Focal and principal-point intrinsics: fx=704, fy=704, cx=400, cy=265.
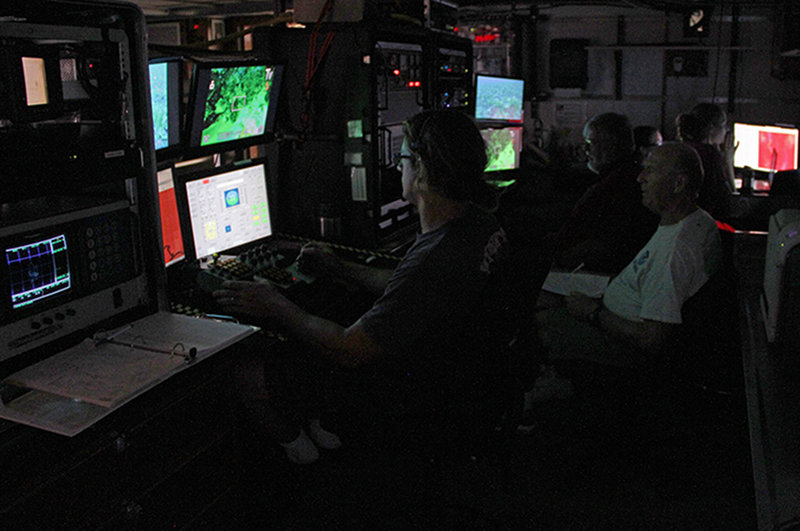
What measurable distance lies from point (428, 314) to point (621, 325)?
1.06 m

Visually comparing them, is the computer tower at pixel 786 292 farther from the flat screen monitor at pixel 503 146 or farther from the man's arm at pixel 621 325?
the flat screen monitor at pixel 503 146

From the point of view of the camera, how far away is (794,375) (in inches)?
69.5

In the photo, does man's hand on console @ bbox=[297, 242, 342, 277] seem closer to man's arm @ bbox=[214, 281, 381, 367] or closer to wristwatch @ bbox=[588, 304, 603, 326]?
man's arm @ bbox=[214, 281, 381, 367]

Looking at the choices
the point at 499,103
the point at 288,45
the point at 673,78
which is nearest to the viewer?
the point at 288,45

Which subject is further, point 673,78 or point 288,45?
point 673,78

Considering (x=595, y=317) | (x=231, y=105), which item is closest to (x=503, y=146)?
(x=595, y=317)

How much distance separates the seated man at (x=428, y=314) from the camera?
5.91 feet

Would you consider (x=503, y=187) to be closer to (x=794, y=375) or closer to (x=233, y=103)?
(x=233, y=103)

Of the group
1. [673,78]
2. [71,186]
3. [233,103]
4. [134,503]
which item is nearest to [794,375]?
[134,503]

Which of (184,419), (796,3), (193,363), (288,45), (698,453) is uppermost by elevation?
(796,3)

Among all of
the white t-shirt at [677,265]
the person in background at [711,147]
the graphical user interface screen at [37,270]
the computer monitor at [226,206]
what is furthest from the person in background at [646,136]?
the graphical user interface screen at [37,270]

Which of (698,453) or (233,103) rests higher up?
(233,103)

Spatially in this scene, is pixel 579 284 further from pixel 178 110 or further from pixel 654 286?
pixel 178 110

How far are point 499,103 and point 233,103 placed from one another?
3027 mm
